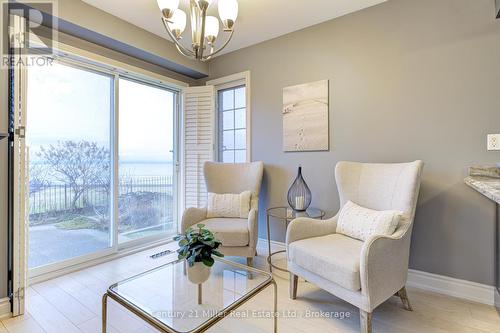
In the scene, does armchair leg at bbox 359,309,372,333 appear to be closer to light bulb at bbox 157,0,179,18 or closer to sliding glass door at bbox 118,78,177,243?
light bulb at bbox 157,0,179,18

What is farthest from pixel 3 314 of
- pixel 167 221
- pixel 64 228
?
pixel 167 221

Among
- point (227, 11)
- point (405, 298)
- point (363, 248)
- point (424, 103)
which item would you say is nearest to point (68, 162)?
point (227, 11)

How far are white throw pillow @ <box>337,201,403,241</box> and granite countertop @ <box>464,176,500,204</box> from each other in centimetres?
44

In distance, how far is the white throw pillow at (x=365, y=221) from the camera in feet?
5.45

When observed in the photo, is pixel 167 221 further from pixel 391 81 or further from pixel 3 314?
pixel 391 81

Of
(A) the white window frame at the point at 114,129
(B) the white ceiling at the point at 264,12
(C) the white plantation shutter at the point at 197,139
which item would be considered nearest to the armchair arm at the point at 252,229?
(C) the white plantation shutter at the point at 197,139

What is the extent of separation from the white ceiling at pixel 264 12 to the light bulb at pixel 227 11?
0.58 meters

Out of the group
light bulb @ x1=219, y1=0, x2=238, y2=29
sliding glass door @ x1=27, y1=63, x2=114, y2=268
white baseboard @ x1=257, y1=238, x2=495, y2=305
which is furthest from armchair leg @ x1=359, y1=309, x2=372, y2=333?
sliding glass door @ x1=27, y1=63, x2=114, y2=268

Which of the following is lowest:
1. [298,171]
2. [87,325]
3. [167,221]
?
[87,325]

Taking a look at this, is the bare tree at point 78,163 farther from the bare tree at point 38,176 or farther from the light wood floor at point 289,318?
the light wood floor at point 289,318

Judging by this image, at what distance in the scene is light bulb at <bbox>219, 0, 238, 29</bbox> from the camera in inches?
70.0

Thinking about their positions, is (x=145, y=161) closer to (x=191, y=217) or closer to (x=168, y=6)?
(x=191, y=217)

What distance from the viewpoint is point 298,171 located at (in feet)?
8.57

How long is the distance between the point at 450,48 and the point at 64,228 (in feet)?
12.3
